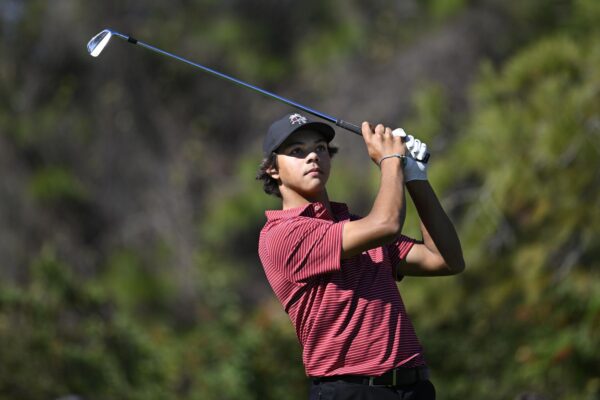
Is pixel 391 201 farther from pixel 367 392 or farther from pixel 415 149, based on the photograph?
pixel 367 392

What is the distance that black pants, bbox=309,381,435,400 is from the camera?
2.79m

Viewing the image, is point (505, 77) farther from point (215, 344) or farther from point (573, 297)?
point (215, 344)

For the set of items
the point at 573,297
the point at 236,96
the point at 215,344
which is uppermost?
the point at 236,96

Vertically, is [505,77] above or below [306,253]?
above

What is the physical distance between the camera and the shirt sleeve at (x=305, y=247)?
276 centimetres

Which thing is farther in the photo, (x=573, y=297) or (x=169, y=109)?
(x=169, y=109)

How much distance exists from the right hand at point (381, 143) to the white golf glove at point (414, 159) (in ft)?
0.10

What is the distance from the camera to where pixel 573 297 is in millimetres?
6055

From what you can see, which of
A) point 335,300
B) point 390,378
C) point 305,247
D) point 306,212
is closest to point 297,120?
point 306,212

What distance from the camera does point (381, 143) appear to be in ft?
9.42

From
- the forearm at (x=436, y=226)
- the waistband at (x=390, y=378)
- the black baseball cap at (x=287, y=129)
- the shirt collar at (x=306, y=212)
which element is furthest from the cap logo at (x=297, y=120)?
the waistband at (x=390, y=378)

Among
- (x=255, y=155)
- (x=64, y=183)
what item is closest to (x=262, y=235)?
(x=255, y=155)

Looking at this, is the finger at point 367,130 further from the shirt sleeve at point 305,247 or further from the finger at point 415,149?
the shirt sleeve at point 305,247

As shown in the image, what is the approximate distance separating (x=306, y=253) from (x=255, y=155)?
7819 mm
